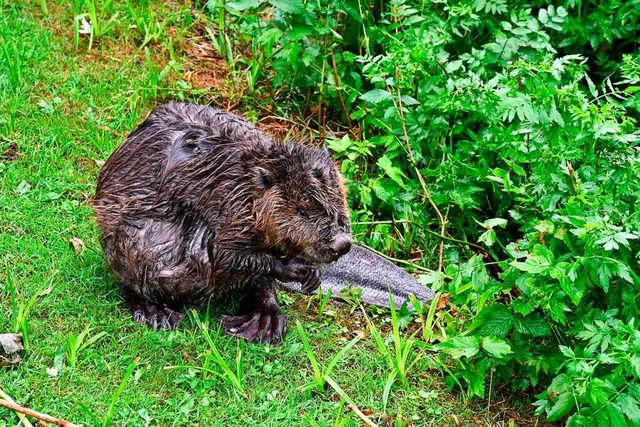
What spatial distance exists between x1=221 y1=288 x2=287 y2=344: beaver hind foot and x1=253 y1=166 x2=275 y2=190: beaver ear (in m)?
0.55

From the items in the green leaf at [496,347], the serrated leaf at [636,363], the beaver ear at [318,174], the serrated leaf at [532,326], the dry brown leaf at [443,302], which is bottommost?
the dry brown leaf at [443,302]

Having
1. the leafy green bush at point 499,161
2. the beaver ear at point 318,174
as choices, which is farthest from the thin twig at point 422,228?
the beaver ear at point 318,174

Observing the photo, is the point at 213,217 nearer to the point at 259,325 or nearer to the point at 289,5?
the point at 259,325

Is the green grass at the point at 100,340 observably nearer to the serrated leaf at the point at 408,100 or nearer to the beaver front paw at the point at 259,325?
the beaver front paw at the point at 259,325

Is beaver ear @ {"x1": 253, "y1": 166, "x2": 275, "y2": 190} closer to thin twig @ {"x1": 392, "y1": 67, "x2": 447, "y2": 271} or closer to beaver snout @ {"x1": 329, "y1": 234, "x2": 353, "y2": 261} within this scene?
beaver snout @ {"x1": 329, "y1": 234, "x2": 353, "y2": 261}

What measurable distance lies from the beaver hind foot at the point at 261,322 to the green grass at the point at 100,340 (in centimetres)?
5

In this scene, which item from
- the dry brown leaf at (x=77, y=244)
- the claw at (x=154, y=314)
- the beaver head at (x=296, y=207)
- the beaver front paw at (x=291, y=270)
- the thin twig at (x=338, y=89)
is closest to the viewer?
the beaver head at (x=296, y=207)

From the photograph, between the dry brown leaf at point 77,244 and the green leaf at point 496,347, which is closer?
the green leaf at point 496,347

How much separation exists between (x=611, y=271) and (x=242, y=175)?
136 cm

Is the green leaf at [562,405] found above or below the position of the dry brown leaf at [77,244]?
below

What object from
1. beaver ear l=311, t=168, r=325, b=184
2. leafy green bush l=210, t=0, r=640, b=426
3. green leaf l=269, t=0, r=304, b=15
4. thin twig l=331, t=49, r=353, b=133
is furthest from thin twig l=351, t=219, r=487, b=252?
green leaf l=269, t=0, r=304, b=15

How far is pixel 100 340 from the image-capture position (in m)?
3.51

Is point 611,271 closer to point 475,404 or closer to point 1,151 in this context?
point 475,404

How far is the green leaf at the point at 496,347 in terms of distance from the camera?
131 inches
